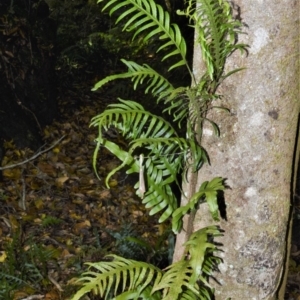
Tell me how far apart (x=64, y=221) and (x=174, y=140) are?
3.38 meters

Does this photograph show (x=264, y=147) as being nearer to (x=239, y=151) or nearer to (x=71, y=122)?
(x=239, y=151)

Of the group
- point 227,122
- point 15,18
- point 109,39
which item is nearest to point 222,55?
point 227,122

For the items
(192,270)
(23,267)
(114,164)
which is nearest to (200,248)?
(192,270)

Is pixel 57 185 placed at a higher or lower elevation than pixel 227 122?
lower

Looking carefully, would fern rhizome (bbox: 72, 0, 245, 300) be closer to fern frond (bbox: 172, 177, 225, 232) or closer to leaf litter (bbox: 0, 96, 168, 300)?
fern frond (bbox: 172, 177, 225, 232)

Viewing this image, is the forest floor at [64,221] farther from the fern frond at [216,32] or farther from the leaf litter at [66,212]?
the fern frond at [216,32]

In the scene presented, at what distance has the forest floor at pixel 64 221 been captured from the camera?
3.82 metres

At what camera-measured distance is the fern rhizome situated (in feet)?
4.88

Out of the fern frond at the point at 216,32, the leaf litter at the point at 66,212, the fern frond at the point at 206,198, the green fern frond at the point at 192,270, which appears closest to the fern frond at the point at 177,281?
the green fern frond at the point at 192,270

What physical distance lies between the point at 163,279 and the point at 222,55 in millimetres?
732

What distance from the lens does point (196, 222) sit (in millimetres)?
1746

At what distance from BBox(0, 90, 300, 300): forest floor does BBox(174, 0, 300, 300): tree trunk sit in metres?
1.82

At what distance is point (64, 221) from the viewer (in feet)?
15.5

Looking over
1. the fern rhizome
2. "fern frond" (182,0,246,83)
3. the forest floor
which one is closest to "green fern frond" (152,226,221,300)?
the fern rhizome
